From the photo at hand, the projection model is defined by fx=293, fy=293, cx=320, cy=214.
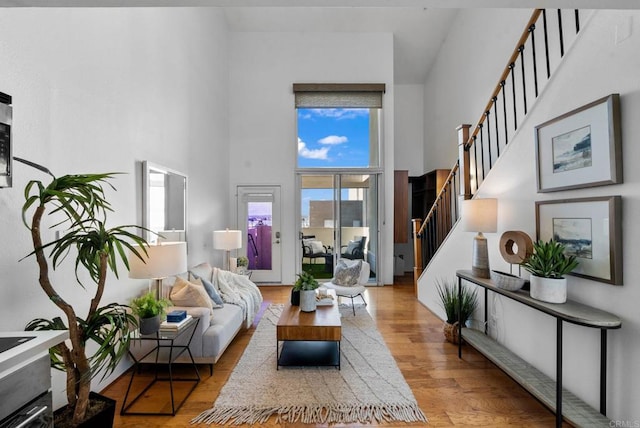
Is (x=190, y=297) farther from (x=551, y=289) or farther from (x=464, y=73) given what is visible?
(x=464, y=73)

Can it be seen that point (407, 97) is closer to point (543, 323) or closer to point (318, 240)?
point (318, 240)

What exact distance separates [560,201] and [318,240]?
14.3 ft

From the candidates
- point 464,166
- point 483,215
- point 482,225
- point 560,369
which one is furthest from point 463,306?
point 464,166

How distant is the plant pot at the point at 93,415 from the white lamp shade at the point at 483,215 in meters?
3.23

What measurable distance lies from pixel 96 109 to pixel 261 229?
12.9 feet

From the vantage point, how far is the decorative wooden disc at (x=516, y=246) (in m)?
2.38

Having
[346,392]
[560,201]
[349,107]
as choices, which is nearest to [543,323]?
[560,201]

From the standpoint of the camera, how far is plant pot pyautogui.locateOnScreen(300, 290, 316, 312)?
3021 mm

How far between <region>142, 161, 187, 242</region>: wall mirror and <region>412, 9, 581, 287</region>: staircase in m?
3.61

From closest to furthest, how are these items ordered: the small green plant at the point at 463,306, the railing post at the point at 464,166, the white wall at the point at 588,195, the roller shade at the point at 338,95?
the white wall at the point at 588,195 → the small green plant at the point at 463,306 → the railing post at the point at 464,166 → the roller shade at the point at 338,95

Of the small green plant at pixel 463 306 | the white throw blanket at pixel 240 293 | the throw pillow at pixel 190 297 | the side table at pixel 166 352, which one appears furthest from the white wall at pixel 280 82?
the side table at pixel 166 352

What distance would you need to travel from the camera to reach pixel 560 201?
2.23 m

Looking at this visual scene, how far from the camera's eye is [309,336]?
104 inches

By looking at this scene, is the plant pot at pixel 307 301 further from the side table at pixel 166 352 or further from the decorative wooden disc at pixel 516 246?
the decorative wooden disc at pixel 516 246
